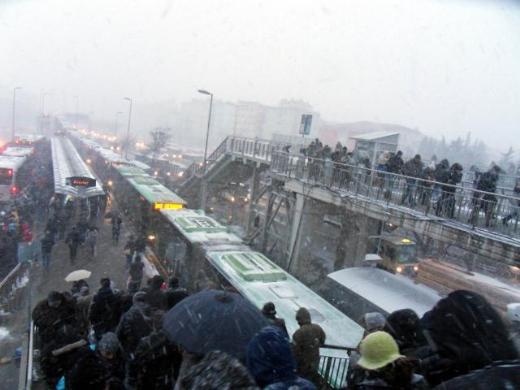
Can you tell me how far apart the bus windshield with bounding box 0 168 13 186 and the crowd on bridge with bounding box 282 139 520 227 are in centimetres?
1608

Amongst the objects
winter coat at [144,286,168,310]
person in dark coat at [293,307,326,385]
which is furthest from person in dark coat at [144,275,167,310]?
person in dark coat at [293,307,326,385]

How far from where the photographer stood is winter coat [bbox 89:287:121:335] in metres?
6.21

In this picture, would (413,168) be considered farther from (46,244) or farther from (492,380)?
(46,244)

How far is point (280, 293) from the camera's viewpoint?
8961mm

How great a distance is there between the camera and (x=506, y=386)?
2.03 metres

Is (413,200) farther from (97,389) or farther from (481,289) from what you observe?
(97,389)

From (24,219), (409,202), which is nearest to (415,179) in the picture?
(409,202)

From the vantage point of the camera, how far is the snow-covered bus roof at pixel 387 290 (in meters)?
9.30

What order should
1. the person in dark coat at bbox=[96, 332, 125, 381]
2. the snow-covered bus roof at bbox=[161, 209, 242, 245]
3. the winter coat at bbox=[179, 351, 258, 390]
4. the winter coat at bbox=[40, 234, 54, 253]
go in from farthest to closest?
1. the winter coat at bbox=[40, 234, 54, 253]
2. the snow-covered bus roof at bbox=[161, 209, 242, 245]
3. the person in dark coat at bbox=[96, 332, 125, 381]
4. the winter coat at bbox=[179, 351, 258, 390]

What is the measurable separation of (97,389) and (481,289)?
10777 mm

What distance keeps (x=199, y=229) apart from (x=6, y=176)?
1477 centimetres

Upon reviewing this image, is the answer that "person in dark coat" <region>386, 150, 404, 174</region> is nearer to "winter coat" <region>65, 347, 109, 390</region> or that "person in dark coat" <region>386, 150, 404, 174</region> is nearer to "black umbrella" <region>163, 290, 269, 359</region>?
"black umbrella" <region>163, 290, 269, 359</region>

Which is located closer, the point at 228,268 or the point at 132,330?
the point at 132,330

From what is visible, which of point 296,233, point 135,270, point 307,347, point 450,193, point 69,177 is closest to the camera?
point 307,347
